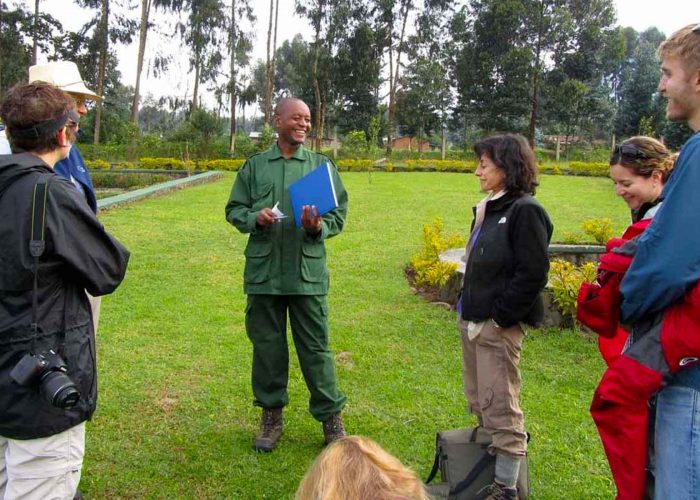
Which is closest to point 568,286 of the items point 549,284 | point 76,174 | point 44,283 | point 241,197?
point 549,284

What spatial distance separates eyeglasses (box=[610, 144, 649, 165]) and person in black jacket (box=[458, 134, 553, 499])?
344 millimetres

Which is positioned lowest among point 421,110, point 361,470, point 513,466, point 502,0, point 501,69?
point 513,466

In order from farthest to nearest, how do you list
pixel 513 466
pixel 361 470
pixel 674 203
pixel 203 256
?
1. pixel 203 256
2. pixel 513 466
3. pixel 674 203
4. pixel 361 470

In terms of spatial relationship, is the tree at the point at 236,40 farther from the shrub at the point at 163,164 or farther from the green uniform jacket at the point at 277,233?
the green uniform jacket at the point at 277,233

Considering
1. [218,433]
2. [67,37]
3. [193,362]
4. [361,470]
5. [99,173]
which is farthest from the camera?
[67,37]

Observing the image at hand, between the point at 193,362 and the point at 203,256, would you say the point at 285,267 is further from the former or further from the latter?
the point at 203,256

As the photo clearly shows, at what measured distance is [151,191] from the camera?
48.0 feet

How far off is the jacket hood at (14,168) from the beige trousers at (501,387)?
1811 mm

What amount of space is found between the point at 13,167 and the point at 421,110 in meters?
36.2

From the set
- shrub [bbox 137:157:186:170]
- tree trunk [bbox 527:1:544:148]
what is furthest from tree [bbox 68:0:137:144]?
tree trunk [bbox 527:1:544:148]

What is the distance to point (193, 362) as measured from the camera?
427cm

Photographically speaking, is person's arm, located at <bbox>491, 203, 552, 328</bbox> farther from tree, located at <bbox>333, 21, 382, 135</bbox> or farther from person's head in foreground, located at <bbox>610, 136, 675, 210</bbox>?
tree, located at <bbox>333, 21, 382, 135</bbox>

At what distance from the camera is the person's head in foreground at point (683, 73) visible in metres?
1.46

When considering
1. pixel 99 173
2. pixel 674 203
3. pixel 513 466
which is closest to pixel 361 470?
pixel 674 203
